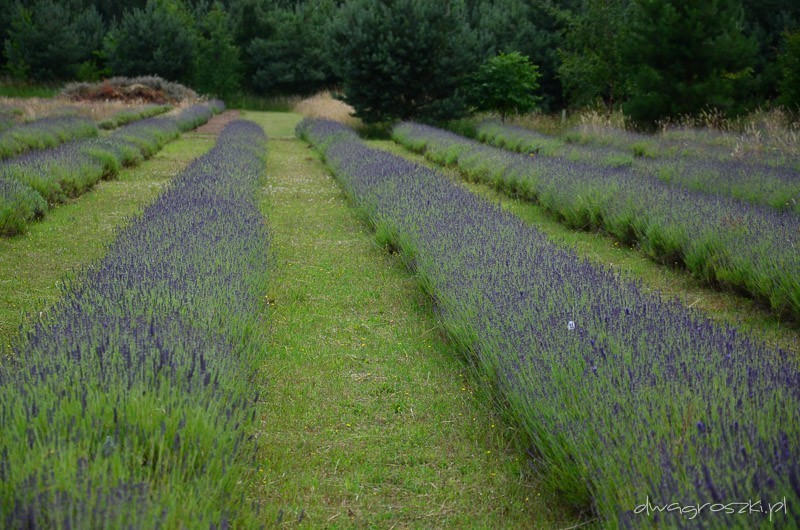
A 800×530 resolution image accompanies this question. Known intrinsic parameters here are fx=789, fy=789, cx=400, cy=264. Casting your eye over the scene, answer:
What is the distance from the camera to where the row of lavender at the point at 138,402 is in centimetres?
213

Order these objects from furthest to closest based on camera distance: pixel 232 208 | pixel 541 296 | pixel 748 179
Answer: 1. pixel 748 179
2. pixel 232 208
3. pixel 541 296

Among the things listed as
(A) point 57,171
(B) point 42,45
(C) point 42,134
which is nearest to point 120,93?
(B) point 42,45

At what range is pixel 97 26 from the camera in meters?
46.7

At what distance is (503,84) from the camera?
21.8 meters

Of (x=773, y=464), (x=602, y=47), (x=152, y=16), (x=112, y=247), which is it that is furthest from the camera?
(x=152, y=16)

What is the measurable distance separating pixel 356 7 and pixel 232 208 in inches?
588

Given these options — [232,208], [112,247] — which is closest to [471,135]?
[232,208]

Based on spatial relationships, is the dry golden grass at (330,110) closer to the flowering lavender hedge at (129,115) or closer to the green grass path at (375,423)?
the flowering lavender hedge at (129,115)

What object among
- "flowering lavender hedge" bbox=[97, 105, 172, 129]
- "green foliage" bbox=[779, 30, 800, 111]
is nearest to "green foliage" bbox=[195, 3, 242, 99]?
"flowering lavender hedge" bbox=[97, 105, 172, 129]

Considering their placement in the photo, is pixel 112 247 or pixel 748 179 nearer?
pixel 112 247

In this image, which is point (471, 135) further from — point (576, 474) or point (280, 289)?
point (576, 474)

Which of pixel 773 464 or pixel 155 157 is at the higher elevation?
pixel 773 464

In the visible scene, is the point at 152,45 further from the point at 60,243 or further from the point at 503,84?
the point at 60,243

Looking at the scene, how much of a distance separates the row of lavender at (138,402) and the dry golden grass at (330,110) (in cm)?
Result: 1839
